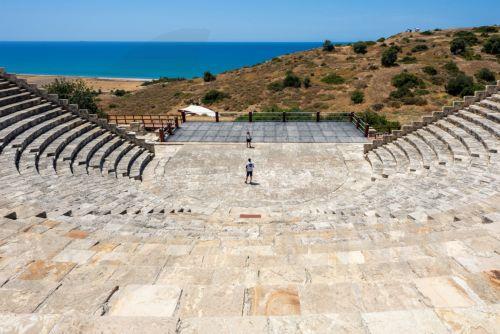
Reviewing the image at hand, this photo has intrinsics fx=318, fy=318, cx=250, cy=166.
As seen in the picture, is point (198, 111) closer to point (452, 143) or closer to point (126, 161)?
point (126, 161)

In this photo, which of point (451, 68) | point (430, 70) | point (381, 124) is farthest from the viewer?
point (451, 68)

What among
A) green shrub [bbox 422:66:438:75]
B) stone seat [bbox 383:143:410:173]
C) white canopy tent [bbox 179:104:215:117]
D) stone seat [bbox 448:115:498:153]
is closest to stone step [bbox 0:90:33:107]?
white canopy tent [bbox 179:104:215:117]

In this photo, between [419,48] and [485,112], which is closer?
[485,112]

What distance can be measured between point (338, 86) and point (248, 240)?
43.5 metres

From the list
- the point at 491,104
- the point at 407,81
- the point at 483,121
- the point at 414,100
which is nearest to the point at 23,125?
the point at 483,121

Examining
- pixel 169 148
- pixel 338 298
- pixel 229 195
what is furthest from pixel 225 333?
pixel 169 148

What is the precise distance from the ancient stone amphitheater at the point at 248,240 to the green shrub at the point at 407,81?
27.2 metres

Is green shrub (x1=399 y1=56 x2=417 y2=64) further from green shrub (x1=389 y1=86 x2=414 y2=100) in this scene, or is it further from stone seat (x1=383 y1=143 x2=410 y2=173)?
stone seat (x1=383 y1=143 x2=410 y2=173)

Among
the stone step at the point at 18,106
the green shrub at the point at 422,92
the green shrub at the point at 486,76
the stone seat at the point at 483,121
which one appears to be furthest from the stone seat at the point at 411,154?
the green shrub at the point at 486,76

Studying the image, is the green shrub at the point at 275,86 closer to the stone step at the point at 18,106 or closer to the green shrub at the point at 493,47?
the stone step at the point at 18,106

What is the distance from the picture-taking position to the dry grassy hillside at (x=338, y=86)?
3912cm

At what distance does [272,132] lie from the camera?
950 inches

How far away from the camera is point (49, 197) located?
10.1 metres

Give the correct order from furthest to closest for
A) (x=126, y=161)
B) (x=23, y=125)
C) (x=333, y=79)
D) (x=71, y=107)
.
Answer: (x=333, y=79) < (x=71, y=107) < (x=126, y=161) < (x=23, y=125)
